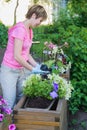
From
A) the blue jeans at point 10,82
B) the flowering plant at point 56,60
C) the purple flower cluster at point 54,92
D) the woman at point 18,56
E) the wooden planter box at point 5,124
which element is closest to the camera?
the wooden planter box at point 5,124

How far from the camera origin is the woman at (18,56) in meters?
3.07

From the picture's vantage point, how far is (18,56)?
304cm

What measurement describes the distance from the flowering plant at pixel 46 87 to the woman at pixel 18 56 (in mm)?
241

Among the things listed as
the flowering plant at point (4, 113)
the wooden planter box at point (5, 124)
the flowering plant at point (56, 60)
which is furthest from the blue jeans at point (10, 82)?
the wooden planter box at point (5, 124)

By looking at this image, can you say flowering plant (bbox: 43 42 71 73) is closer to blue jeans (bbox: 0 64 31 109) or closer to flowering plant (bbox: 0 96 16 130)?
blue jeans (bbox: 0 64 31 109)

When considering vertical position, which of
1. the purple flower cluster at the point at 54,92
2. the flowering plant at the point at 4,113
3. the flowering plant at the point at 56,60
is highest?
the flowering plant at the point at 56,60

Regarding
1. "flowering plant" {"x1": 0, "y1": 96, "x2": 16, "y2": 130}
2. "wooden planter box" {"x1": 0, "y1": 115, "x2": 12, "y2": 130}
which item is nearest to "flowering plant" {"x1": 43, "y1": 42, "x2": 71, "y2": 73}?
"flowering plant" {"x1": 0, "y1": 96, "x2": 16, "y2": 130}

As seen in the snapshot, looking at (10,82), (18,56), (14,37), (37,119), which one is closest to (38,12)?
(14,37)

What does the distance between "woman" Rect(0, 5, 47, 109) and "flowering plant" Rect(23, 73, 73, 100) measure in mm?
241

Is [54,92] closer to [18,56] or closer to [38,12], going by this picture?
[18,56]

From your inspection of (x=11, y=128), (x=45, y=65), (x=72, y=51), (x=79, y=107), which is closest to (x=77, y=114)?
(x=79, y=107)

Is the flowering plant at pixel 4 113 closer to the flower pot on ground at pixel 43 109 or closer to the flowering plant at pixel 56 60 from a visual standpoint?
the flower pot on ground at pixel 43 109

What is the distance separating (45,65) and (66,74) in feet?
1.42

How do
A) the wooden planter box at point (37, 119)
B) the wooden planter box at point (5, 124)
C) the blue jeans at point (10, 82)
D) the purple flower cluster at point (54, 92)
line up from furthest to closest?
the blue jeans at point (10, 82) → the purple flower cluster at point (54, 92) → the wooden planter box at point (37, 119) → the wooden planter box at point (5, 124)
